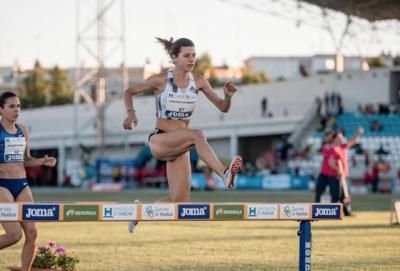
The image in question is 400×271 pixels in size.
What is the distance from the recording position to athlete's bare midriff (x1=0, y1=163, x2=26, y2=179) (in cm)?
1307

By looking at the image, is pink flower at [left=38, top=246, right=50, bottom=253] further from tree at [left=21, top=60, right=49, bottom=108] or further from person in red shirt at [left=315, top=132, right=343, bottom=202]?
tree at [left=21, top=60, right=49, bottom=108]

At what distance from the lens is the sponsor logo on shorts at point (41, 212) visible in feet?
35.9

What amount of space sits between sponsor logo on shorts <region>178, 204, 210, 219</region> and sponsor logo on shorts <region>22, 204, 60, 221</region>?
1236mm

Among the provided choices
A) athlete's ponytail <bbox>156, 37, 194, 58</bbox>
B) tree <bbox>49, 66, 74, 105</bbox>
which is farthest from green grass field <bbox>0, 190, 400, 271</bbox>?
tree <bbox>49, 66, 74, 105</bbox>

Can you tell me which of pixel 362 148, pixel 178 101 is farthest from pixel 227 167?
pixel 362 148

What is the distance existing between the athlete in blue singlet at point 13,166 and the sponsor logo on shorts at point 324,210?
318 cm

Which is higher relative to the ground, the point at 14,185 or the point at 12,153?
the point at 12,153

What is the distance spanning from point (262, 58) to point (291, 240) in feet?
418

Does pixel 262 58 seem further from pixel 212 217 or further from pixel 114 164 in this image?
pixel 212 217

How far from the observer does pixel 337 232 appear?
23.2 m

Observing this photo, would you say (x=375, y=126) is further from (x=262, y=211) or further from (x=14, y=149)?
(x=262, y=211)

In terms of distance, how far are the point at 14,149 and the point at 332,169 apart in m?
16.3

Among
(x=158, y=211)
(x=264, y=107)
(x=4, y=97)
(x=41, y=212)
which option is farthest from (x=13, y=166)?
(x=264, y=107)

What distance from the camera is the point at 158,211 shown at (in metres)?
11.4
